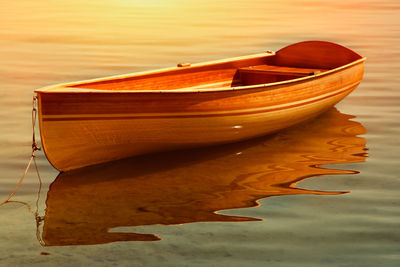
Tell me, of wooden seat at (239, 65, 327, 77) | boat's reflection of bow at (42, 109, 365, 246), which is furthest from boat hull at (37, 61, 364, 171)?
wooden seat at (239, 65, 327, 77)

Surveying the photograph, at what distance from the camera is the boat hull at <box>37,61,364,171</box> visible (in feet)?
27.7

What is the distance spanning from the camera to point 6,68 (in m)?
16.6

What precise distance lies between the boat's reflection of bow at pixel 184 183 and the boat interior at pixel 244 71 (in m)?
1.25

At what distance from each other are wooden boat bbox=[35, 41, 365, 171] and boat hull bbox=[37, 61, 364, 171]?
0.01 m

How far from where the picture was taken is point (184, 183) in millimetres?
8539

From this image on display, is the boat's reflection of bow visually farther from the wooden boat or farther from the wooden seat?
the wooden seat

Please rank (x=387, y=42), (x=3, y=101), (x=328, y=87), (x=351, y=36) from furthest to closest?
(x=351, y=36) < (x=387, y=42) < (x=3, y=101) < (x=328, y=87)

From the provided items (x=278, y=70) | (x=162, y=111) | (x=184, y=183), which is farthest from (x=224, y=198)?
(x=278, y=70)

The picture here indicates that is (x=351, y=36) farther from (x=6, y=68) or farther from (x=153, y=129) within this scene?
(x=153, y=129)

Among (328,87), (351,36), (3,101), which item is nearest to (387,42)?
(351,36)

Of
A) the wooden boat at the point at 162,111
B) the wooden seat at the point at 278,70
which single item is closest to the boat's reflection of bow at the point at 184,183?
the wooden boat at the point at 162,111

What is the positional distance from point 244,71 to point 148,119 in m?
3.92

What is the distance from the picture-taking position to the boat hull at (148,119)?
844 centimetres

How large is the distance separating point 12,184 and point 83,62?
971cm
